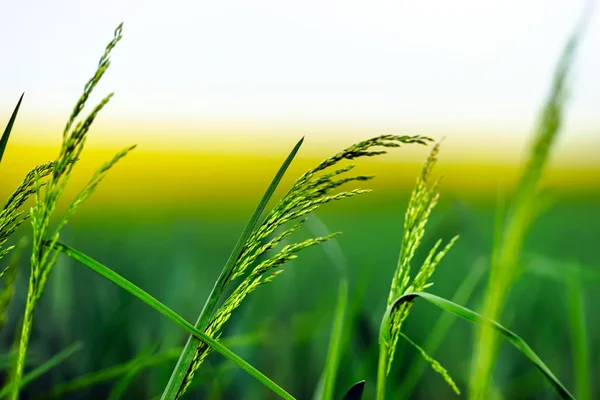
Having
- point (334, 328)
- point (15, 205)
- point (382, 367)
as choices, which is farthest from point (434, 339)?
point (15, 205)

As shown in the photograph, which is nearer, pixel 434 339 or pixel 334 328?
pixel 334 328

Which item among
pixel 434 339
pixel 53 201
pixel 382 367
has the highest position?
pixel 53 201

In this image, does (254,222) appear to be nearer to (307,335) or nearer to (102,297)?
(307,335)

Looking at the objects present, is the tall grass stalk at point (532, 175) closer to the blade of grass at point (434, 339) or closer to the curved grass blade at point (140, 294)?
the curved grass blade at point (140, 294)

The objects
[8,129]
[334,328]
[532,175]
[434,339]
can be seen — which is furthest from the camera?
[434,339]

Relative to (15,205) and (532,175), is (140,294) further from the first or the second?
(532,175)

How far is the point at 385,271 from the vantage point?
1.98 metres

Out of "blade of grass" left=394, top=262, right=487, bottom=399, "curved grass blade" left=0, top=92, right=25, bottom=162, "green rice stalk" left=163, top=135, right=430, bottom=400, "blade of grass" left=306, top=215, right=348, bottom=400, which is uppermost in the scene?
"curved grass blade" left=0, top=92, right=25, bottom=162

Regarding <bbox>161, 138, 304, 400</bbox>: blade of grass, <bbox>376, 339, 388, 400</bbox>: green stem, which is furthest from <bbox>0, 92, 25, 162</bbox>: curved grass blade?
<bbox>376, 339, 388, 400</bbox>: green stem

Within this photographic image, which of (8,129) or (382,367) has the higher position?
(8,129)

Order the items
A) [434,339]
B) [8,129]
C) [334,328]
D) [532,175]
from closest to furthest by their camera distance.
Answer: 1. [532,175]
2. [8,129]
3. [334,328]
4. [434,339]

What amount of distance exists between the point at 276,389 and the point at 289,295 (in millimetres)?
972

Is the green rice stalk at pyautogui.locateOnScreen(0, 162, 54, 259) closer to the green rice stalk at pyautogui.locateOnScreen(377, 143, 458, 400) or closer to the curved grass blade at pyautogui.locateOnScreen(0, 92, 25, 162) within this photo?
the curved grass blade at pyautogui.locateOnScreen(0, 92, 25, 162)

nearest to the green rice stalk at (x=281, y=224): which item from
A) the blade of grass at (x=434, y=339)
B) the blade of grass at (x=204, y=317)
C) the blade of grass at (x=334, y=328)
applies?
the blade of grass at (x=204, y=317)
